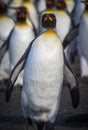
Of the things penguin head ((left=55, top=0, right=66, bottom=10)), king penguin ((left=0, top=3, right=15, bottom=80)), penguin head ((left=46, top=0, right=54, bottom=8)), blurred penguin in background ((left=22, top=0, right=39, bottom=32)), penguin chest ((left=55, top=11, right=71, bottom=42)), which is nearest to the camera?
king penguin ((left=0, top=3, right=15, bottom=80))

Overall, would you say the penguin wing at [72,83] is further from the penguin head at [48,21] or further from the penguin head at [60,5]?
the penguin head at [60,5]

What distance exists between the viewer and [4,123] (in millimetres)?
6500

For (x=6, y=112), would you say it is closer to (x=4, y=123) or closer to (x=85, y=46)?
(x=4, y=123)

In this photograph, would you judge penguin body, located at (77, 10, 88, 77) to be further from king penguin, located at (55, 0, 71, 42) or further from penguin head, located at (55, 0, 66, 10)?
penguin head, located at (55, 0, 66, 10)

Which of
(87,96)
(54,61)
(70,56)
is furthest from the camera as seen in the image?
(70,56)

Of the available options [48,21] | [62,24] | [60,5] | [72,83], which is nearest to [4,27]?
[62,24]

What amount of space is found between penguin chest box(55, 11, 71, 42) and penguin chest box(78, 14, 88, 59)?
1019mm

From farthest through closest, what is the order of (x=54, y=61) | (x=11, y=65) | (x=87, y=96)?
(x=11, y=65)
(x=87, y=96)
(x=54, y=61)

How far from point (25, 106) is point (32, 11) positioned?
21.2 ft

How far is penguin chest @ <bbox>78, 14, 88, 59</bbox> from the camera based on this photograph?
347 inches

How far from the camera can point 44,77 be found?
595cm

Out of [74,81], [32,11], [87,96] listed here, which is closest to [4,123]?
[74,81]

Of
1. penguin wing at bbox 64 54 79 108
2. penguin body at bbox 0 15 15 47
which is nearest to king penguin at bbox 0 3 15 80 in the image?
penguin body at bbox 0 15 15 47

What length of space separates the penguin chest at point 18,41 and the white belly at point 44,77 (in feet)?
8.36
